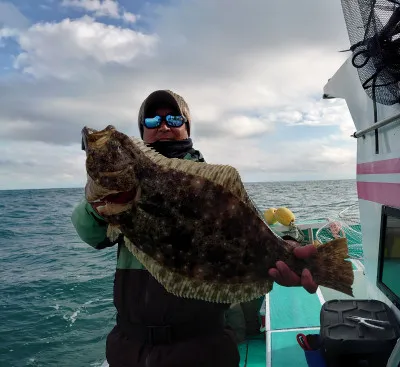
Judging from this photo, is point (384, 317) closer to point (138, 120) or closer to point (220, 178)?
point (220, 178)

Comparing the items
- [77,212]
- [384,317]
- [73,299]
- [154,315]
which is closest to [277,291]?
[384,317]

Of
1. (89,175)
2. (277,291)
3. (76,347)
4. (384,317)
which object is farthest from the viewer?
(76,347)

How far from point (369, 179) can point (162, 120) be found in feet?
10.6

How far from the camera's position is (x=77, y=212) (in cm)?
253

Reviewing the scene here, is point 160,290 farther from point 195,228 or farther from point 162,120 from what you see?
point 162,120

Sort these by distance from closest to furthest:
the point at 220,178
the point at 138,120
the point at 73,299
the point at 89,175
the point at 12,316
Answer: the point at 89,175 < the point at 220,178 < the point at 138,120 < the point at 12,316 < the point at 73,299

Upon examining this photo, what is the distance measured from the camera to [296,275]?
7.20ft

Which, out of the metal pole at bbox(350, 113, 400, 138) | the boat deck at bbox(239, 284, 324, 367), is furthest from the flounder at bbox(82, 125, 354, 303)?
the boat deck at bbox(239, 284, 324, 367)

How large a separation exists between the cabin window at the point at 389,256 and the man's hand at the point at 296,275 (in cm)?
247

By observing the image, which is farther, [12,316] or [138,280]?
[12,316]

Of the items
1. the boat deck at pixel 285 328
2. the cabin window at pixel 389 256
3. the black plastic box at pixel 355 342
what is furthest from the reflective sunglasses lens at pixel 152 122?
the boat deck at pixel 285 328

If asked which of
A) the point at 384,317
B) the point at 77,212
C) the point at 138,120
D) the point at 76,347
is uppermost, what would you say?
the point at 138,120

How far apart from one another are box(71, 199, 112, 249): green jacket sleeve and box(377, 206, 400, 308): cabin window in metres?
3.26

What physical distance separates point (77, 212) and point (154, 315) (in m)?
0.89
